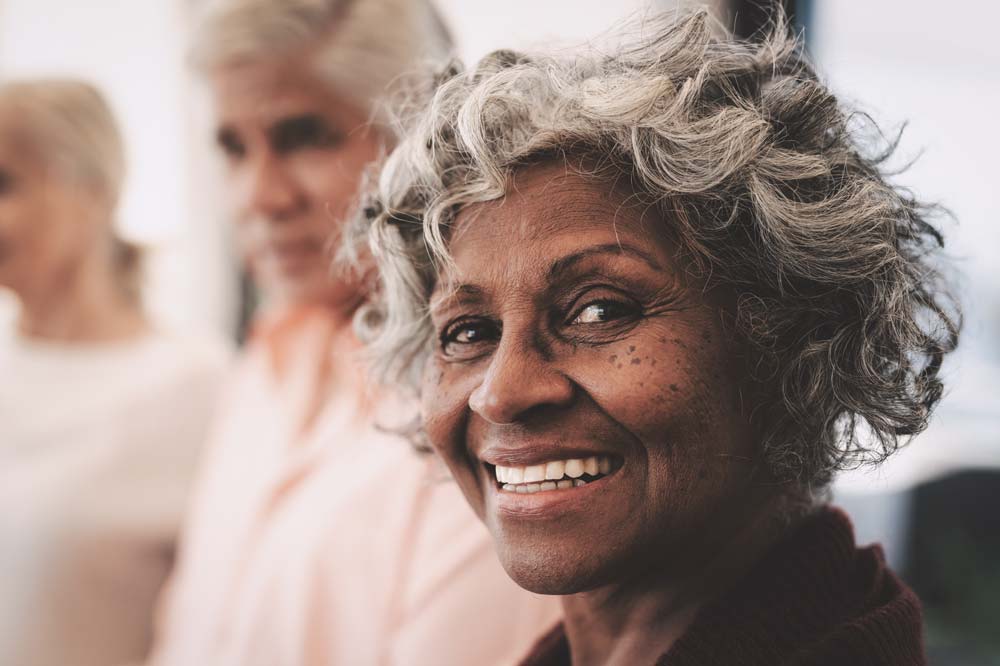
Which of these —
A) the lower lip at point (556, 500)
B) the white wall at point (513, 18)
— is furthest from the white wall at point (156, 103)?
the lower lip at point (556, 500)

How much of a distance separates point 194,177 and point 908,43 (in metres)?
2.15

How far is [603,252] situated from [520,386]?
5.5 inches

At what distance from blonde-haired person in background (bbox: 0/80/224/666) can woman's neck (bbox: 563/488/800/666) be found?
1231 mm

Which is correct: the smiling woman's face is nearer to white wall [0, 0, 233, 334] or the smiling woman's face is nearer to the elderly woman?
the elderly woman

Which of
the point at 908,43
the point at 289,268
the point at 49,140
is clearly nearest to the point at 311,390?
the point at 289,268

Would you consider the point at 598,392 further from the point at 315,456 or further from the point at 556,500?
the point at 315,456

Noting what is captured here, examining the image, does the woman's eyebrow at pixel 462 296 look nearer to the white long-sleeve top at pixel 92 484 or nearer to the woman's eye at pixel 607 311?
the woman's eye at pixel 607 311

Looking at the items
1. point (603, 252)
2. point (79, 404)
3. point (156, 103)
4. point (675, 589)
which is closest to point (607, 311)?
point (603, 252)

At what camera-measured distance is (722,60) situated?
0.88 meters

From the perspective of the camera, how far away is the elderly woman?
82 centimetres

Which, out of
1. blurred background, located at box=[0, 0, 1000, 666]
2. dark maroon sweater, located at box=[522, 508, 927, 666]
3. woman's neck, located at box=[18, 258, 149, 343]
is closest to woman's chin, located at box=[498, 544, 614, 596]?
dark maroon sweater, located at box=[522, 508, 927, 666]

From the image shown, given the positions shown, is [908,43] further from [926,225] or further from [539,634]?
[539,634]

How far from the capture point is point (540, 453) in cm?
84

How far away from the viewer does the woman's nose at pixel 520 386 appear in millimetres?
823
